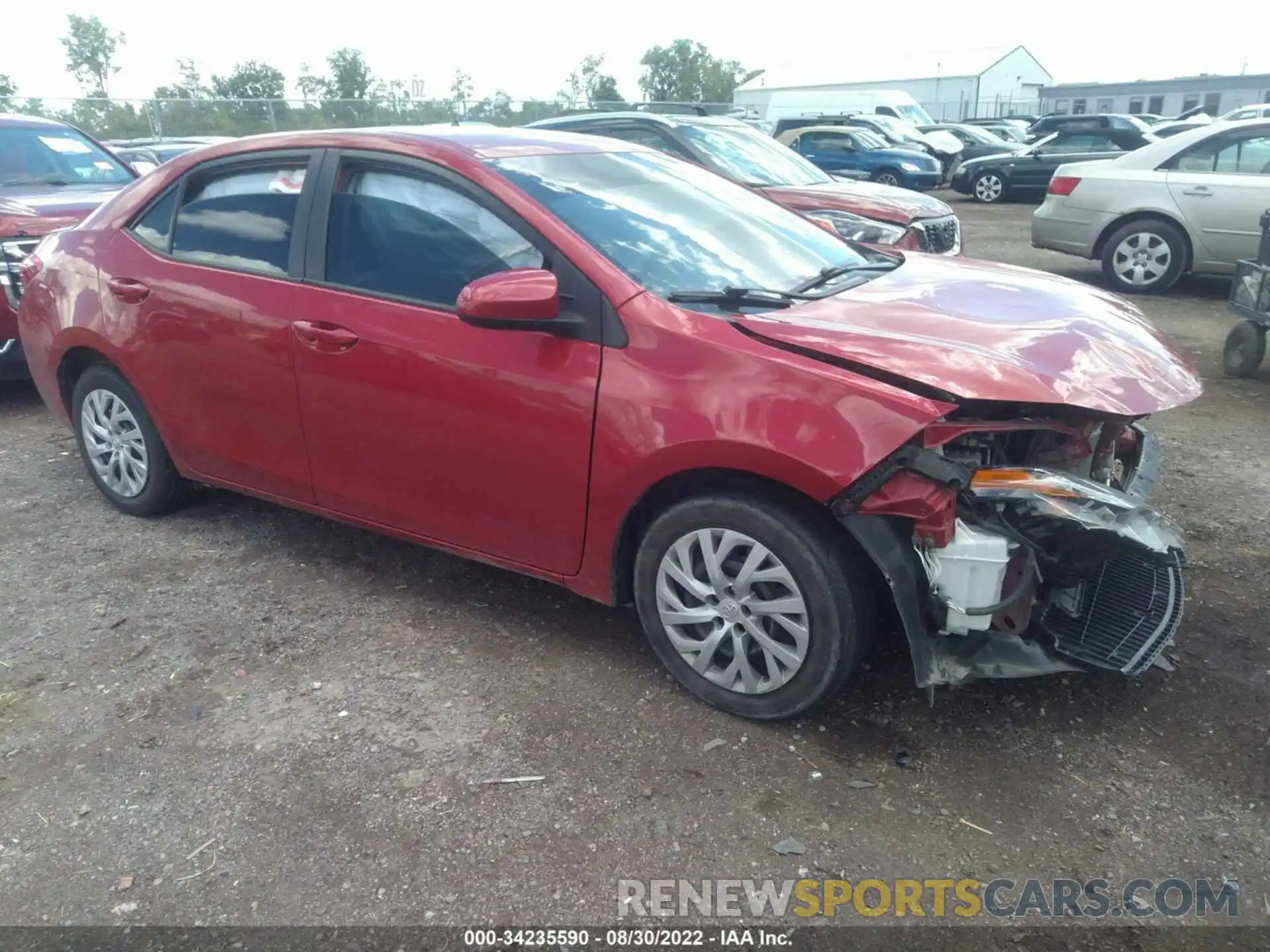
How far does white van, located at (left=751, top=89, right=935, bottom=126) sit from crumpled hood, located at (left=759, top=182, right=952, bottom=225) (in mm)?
26152

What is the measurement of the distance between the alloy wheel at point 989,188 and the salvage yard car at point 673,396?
16.7 metres

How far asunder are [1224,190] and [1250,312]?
2.94 meters

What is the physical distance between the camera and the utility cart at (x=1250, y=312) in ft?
20.9

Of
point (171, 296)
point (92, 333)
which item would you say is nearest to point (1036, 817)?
point (171, 296)

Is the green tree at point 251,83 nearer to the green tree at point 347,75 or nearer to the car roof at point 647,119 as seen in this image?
the green tree at point 347,75

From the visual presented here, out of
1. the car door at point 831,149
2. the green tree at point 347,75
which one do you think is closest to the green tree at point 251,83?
the green tree at point 347,75

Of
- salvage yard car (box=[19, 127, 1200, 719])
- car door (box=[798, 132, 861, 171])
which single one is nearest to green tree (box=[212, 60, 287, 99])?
car door (box=[798, 132, 861, 171])

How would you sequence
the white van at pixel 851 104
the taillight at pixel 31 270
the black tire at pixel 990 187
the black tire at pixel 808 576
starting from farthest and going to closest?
the white van at pixel 851 104
the black tire at pixel 990 187
the taillight at pixel 31 270
the black tire at pixel 808 576

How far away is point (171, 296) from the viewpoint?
157 inches

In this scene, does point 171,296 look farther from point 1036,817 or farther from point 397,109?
point 397,109

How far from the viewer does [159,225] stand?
4.17 meters

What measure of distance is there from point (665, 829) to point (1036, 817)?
100 cm

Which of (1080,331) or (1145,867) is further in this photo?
(1080,331)

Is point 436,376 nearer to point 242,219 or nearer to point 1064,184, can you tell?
point 242,219
